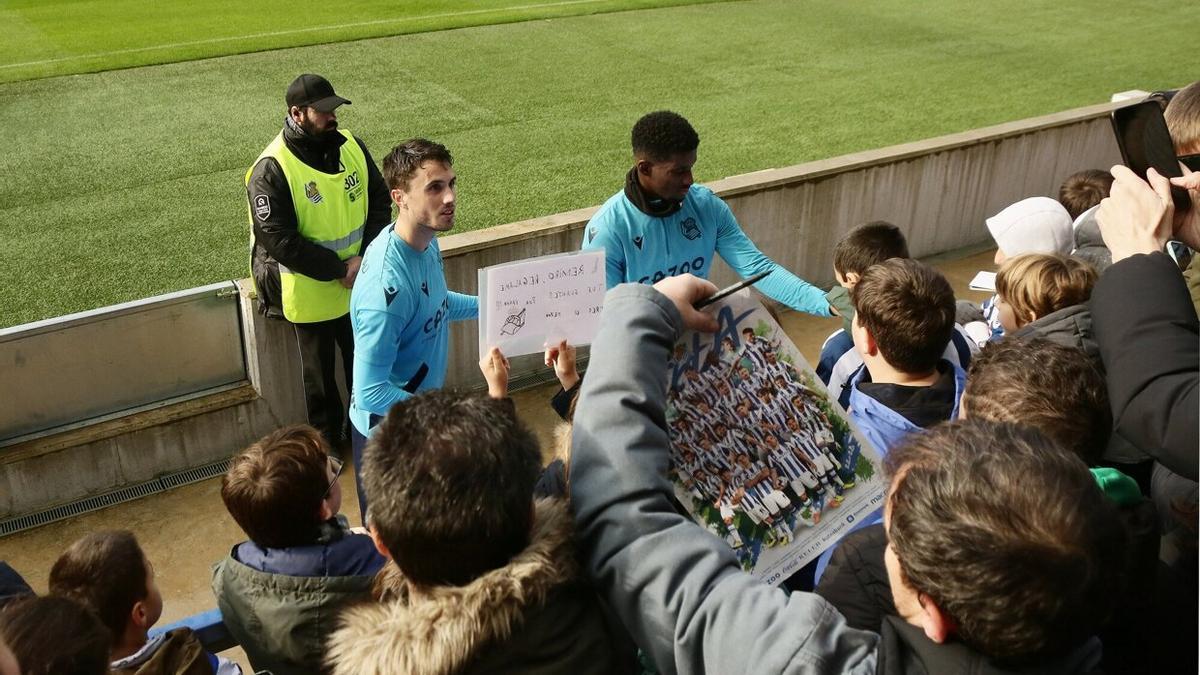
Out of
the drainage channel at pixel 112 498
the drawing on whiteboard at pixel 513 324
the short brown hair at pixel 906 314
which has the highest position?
the short brown hair at pixel 906 314

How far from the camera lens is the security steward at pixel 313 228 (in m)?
5.34

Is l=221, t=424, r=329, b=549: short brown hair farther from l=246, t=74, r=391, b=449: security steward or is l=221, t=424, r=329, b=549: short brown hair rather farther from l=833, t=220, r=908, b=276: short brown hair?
l=246, t=74, r=391, b=449: security steward

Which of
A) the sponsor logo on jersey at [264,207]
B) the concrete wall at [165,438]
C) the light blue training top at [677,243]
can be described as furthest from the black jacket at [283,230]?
the light blue training top at [677,243]

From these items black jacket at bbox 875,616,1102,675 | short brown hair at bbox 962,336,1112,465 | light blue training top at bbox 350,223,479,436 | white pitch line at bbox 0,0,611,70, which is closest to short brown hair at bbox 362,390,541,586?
black jacket at bbox 875,616,1102,675

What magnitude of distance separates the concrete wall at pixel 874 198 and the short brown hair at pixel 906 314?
11.4 feet

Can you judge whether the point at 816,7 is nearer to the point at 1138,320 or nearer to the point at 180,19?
the point at 180,19

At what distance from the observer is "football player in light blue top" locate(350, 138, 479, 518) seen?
4.17 metres

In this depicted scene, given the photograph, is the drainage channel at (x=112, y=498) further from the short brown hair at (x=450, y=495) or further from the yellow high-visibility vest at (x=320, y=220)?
the short brown hair at (x=450, y=495)

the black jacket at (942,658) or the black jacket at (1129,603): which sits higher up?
the black jacket at (942,658)

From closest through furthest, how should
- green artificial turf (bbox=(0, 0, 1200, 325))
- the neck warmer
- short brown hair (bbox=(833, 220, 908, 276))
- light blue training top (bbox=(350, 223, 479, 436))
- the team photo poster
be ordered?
the team photo poster, light blue training top (bbox=(350, 223, 479, 436)), short brown hair (bbox=(833, 220, 908, 276)), the neck warmer, green artificial turf (bbox=(0, 0, 1200, 325))

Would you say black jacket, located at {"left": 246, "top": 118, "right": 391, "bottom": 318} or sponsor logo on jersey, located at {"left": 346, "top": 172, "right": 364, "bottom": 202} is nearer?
black jacket, located at {"left": 246, "top": 118, "right": 391, "bottom": 318}

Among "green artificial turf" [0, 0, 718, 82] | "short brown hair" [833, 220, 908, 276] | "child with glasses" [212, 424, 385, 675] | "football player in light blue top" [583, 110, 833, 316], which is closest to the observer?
"child with glasses" [212, 424, 385, 675]

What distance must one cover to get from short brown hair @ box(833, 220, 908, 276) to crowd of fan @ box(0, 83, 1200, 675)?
160 cm

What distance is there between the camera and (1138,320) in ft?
7.18
